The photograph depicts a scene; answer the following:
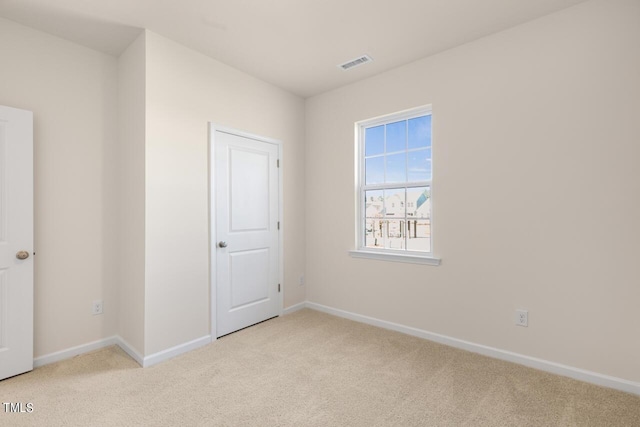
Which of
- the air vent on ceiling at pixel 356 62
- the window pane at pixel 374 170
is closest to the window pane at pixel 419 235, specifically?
the window pane at pixel 374 170

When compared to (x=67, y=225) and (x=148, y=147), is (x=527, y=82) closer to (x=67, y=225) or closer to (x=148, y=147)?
(x=148, y=147)

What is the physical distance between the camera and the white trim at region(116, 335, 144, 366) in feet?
8.51

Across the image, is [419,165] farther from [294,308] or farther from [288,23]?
[294,308]

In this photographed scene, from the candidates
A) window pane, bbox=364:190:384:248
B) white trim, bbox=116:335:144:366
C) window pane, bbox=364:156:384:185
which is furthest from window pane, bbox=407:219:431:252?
white trim, bbox=116:335:144:366

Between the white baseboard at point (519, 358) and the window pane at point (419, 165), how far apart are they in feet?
4.89

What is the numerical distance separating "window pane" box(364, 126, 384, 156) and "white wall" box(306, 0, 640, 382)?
9.5 inches

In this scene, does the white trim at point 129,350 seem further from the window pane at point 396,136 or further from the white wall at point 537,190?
the window pane at point 396,136

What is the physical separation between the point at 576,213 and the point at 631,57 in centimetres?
107

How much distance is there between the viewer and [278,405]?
203 centimetres

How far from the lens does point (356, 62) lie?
3.14 meters

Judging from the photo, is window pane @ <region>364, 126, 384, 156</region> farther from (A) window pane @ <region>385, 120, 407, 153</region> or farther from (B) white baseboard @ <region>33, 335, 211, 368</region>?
(B) white baseboard @ <region>33, 335, 211, 368</region>

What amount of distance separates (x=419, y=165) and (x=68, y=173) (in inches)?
124

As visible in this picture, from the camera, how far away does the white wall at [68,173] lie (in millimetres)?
2533

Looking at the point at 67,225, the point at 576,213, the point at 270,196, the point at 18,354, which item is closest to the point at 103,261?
the point at 67,225
